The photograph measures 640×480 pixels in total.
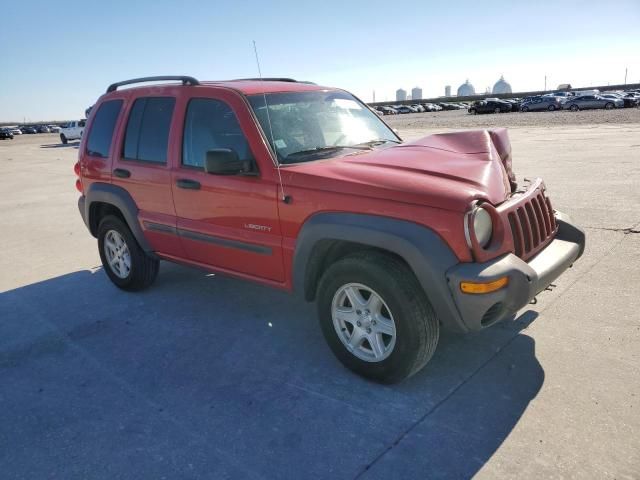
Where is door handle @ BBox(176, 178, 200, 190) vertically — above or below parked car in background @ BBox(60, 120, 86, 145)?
below

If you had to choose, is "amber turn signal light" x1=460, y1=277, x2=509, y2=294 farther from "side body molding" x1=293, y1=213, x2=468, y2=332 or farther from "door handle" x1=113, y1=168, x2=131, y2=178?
"door handle" x1=113, y1=168, x2=131, y2=178

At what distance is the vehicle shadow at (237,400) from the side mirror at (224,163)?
1.33 metres

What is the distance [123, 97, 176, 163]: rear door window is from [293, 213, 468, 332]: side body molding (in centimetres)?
191

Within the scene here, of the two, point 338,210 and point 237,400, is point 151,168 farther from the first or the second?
point 237,400

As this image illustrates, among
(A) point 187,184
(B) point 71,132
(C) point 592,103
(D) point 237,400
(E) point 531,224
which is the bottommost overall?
(D) point 237,400

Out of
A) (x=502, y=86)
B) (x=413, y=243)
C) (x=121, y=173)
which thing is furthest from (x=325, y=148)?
(x=502, y=86)

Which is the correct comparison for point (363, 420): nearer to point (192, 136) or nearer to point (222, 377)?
point (222, 377)

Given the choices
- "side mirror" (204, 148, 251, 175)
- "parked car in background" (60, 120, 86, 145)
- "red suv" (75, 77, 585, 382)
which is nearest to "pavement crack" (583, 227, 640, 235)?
"red suv" (75, 77, 585, 382)

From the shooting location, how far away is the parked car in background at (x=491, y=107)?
48562mm

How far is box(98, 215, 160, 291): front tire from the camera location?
4992 mm

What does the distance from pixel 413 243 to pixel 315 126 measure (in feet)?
5.18

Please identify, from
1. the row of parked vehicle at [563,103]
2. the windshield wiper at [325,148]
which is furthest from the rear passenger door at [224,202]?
the row of parked vehicle at [563,103]

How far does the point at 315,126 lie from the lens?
405cm

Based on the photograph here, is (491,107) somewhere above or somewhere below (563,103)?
Result: above
